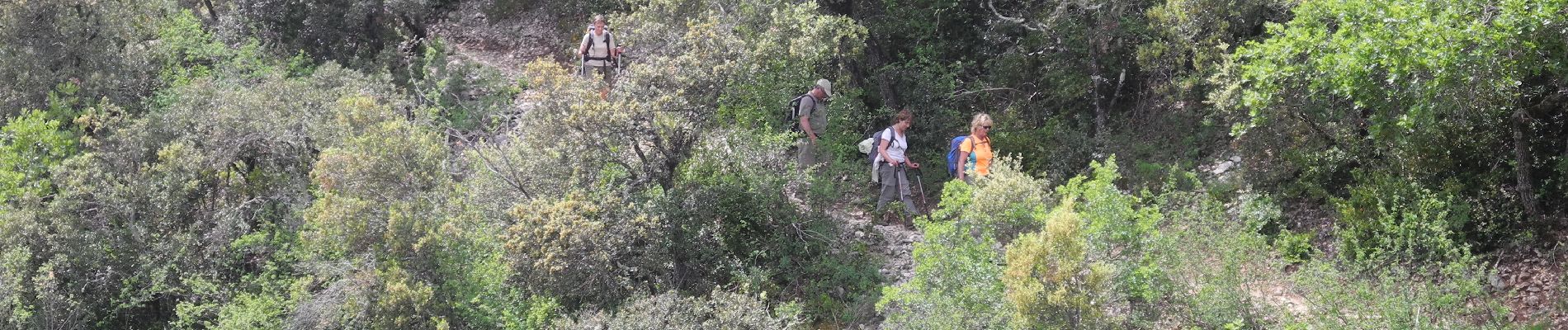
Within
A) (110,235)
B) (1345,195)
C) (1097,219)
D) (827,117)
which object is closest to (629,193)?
(827,117)

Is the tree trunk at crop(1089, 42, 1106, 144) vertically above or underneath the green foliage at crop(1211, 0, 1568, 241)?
underneath

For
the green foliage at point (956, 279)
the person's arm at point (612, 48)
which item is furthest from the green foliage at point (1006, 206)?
the person's arm at point (612, 48)

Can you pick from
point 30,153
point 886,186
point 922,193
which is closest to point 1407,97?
point 886,186

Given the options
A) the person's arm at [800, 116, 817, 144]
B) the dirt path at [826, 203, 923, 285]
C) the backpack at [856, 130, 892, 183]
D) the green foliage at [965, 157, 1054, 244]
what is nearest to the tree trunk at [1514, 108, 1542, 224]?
the green foliage at [965, 157, 1054, 244]

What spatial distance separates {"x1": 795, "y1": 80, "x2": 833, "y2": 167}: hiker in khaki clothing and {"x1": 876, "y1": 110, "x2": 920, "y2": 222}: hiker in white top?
99cm

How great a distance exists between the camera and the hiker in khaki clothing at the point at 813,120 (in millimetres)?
13508

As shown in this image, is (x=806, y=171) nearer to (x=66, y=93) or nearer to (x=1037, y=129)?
(x=1037, y=129)

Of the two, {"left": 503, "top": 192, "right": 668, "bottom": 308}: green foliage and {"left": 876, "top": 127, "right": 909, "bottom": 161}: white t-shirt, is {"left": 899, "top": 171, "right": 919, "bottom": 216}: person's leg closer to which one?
{"left": 876, "top": 127, "right": 909, "bottom": 161}: white t-shirt

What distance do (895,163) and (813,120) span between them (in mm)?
1507

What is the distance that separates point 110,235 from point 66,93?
3.64 meters

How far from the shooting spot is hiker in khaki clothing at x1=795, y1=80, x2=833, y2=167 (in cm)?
1351

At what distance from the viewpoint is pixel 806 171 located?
12.6 m

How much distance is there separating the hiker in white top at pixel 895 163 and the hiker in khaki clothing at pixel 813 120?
3.26 feet

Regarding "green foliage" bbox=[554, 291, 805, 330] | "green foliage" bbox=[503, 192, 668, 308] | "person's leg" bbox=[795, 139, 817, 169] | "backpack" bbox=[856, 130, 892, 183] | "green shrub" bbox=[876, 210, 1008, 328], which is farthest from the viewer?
"person's leg" bbox=[795, 139, 817, 169]
